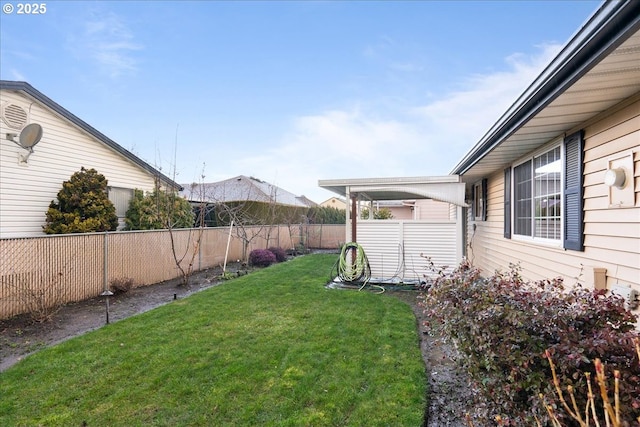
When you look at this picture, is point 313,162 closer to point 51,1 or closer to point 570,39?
point 51,1

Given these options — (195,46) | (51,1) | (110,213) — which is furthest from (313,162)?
(51,1)

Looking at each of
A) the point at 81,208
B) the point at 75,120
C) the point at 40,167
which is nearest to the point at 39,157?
the point at 40,167

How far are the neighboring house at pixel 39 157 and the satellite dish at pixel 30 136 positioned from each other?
0.25 meters

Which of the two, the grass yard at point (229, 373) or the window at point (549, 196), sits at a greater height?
the window at point (549, 196)

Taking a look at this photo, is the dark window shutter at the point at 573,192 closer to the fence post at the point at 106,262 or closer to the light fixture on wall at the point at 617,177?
the light fixture on wall at the point at 617,177

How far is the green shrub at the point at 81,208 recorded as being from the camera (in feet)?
27.9

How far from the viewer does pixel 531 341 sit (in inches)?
88.8

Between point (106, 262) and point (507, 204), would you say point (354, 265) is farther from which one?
point (106, 262)

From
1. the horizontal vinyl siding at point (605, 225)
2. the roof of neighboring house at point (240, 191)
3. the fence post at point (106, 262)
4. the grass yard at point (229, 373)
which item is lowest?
the grass yard at point (229, 373)

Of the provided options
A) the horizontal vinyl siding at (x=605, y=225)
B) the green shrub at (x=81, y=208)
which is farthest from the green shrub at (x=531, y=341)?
the green shrub at (x=81, y=208)

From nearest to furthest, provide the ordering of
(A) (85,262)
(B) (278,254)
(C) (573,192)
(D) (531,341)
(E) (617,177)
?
(D) (531,341)
(E) (617,177)
(C) (573,192)
(A) (85,262)
(B) (278,254)

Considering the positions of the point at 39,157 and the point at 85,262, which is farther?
the point at 39,157

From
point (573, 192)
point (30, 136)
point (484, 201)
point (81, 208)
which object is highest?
point (30, 136)

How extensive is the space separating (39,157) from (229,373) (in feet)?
28.0
